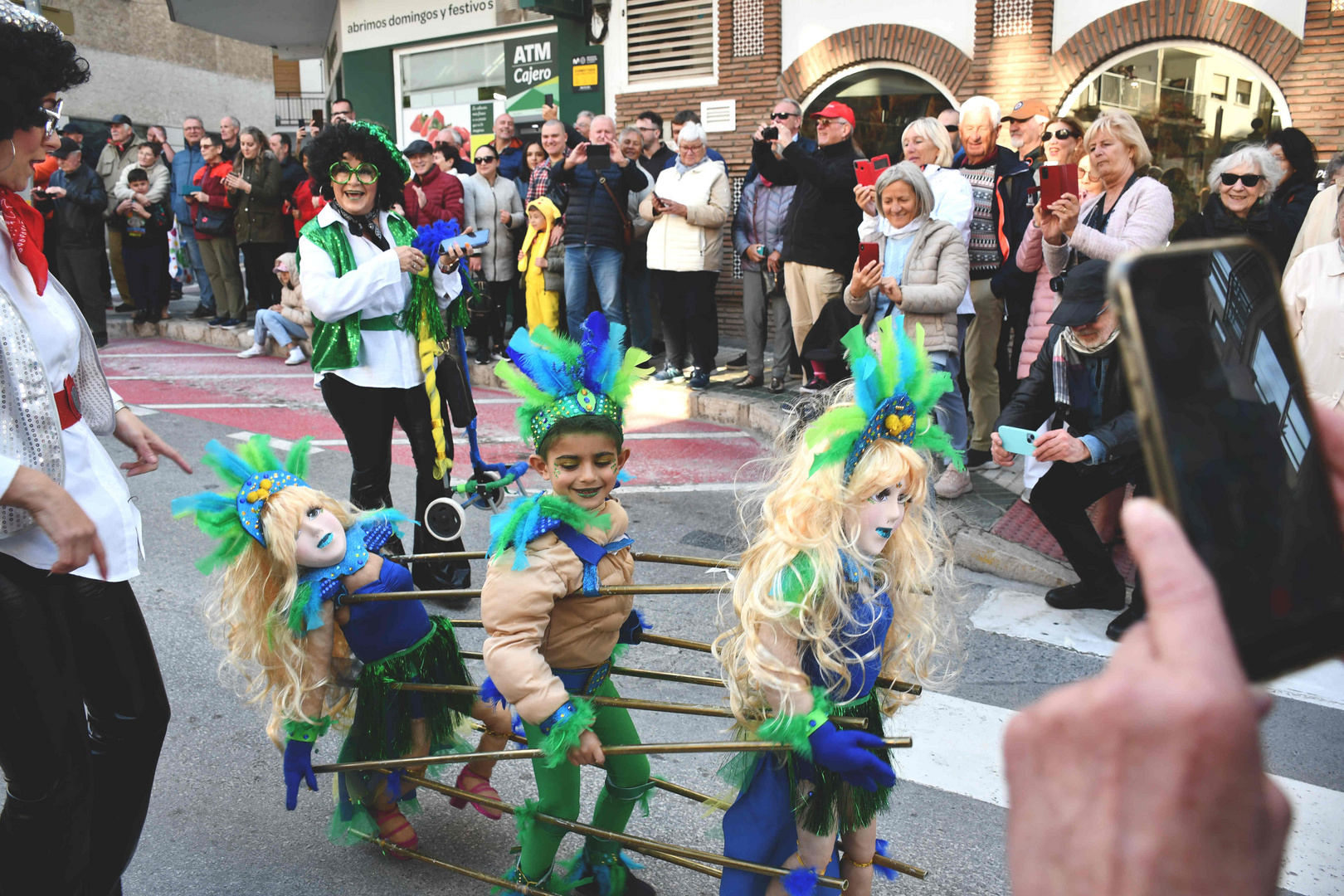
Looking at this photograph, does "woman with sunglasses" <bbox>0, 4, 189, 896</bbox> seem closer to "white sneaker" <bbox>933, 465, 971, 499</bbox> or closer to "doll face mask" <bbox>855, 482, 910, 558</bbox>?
"doll face mask" <bbox>855, 482, 910, 558</bbox>

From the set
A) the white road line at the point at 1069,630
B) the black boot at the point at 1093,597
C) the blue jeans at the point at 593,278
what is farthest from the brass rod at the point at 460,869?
the blue jeans at the point at 593,278

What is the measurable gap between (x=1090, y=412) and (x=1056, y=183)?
1395 mm

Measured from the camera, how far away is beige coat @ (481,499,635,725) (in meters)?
2.36

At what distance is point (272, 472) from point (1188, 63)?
8.95 m

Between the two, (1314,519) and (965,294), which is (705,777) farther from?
(965,294)

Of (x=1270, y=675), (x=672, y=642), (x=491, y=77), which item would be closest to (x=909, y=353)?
(x=672, y=642)

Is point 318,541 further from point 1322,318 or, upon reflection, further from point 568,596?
point 1322,318

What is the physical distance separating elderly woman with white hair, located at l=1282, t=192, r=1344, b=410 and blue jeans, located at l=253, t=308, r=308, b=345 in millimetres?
9596

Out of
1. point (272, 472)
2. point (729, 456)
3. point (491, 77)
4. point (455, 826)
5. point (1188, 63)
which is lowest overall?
point (455, 826)

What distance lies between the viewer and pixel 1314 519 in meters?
0.74

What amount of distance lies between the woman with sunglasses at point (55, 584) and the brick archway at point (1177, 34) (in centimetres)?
889

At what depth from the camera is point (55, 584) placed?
2121mm

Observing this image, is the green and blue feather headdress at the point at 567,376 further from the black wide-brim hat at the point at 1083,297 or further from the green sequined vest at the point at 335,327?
the black wide-brim hat at the point at 1083,297

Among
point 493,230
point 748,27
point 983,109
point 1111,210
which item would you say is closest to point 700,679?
point 1111,210
